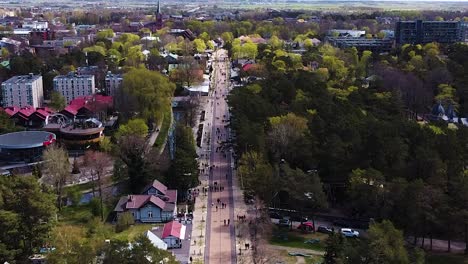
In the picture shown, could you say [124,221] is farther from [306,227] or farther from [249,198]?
[306,227]

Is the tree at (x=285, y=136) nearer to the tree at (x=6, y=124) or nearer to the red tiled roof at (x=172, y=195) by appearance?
the red tiled roof at (x=172, y=195)

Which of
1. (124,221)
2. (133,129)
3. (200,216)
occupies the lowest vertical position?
(200,216)

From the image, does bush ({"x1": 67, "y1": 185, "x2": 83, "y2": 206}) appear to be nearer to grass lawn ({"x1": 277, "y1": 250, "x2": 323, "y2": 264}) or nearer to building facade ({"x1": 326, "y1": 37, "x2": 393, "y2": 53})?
grass lawn ({"x1": 277, "y1": 250, "x2": 323, "y2": 264})

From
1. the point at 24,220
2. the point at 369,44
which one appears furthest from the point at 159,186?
the point at 369,44

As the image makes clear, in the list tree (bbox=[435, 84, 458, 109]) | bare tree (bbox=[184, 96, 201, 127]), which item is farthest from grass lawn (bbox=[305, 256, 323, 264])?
tree (bbox=[435, 84, 458, 109])

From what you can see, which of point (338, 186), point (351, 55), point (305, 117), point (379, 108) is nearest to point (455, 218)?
point (338, 186)

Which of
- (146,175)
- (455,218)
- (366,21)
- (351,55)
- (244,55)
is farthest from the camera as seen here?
(366,21)

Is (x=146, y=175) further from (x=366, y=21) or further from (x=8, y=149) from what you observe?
(x=366, y=21)
